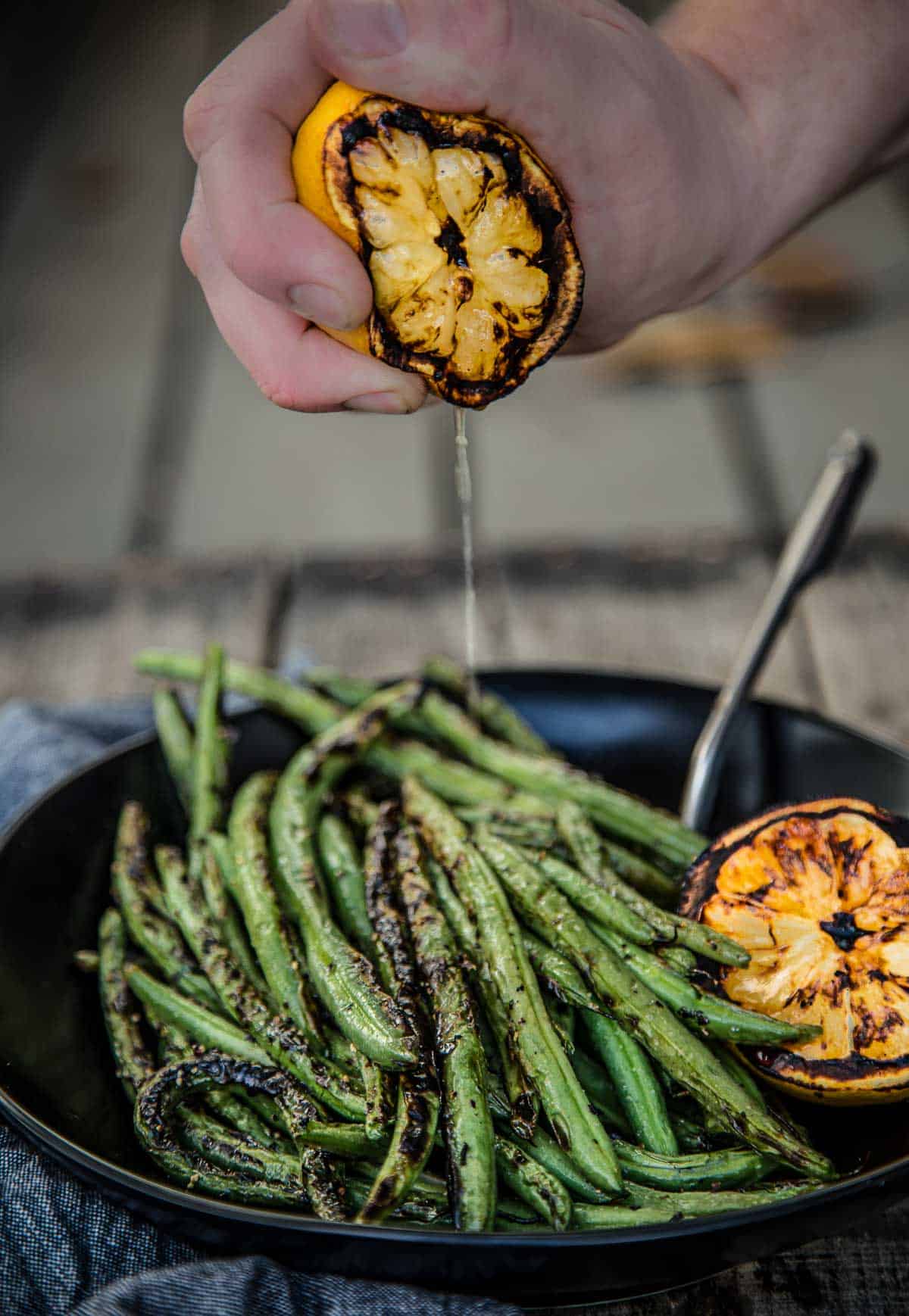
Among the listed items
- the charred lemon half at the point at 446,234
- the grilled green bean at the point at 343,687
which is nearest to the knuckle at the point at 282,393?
the charred lemon half at the point at 446,234

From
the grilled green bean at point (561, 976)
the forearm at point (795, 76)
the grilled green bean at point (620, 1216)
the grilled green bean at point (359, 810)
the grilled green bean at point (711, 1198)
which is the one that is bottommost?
the grilled green bean at point (620, 1216)

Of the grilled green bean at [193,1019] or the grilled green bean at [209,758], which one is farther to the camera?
the grilled green bean at [209,758]

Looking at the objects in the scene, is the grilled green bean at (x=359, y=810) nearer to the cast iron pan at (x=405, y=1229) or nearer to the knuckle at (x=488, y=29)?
the cast iron pan at (x=405, y=1229)

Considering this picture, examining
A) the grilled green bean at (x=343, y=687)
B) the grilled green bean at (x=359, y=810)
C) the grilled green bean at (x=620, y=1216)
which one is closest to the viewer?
the grilled green bean at (x=620, y=1216)

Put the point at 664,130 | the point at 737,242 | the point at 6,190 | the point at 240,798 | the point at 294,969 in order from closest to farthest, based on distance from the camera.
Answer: the point at 294,969, the point at 664,130, the point at 240,798, the point at 737,242, the point at 6,190

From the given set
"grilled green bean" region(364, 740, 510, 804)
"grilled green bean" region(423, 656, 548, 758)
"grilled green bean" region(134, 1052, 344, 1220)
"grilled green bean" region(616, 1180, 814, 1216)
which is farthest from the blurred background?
"grilled green bean" region(616, 1180, 814, 1216)

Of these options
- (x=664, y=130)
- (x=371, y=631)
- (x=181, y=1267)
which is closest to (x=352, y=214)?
(x=664, y=130)

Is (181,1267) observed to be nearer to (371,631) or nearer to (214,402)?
(371,631)
